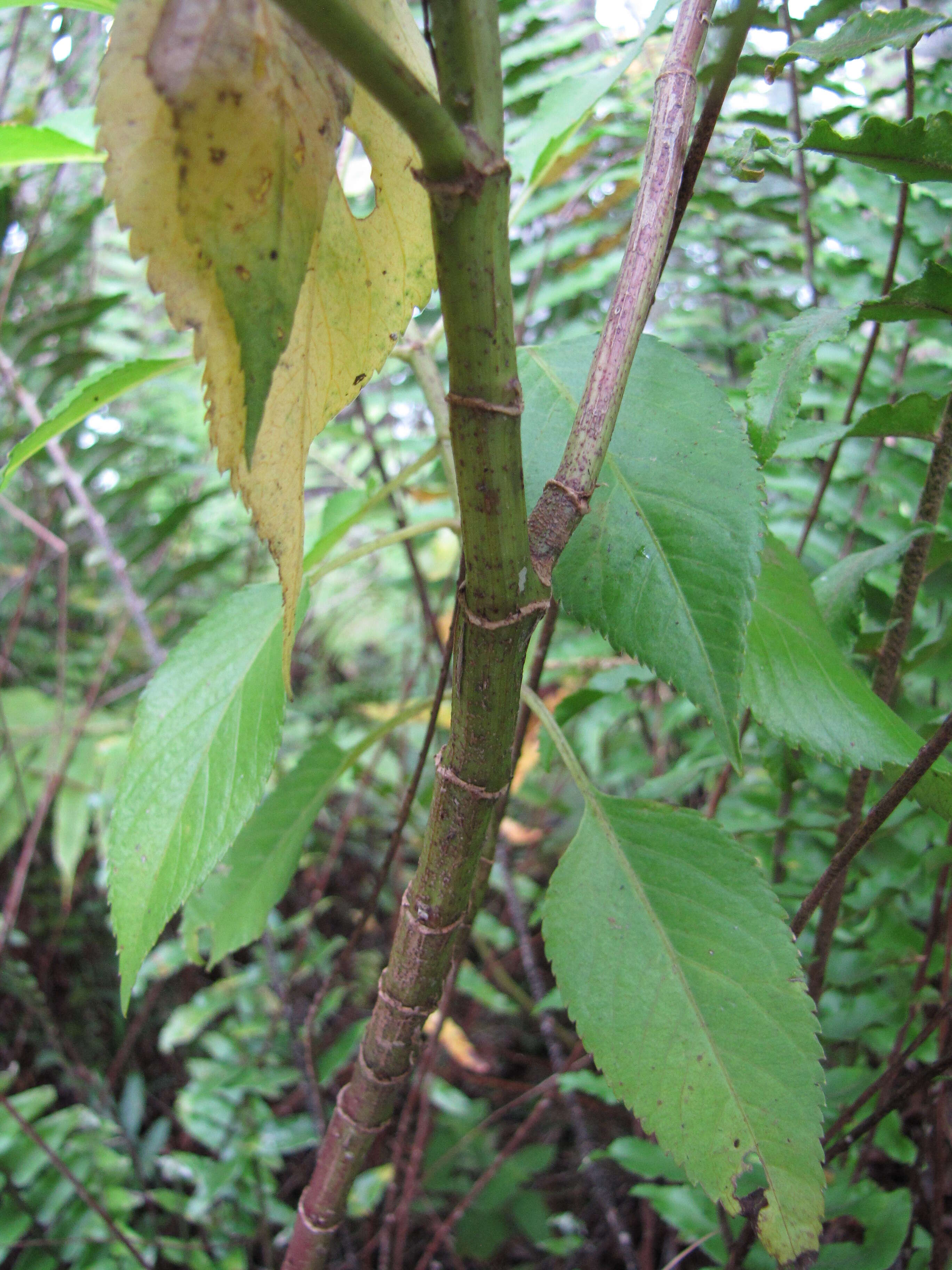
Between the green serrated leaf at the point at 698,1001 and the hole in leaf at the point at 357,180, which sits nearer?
the green serrated leaf at the point at 698,1001

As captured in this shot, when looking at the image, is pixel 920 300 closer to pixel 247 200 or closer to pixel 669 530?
pixel 669 530

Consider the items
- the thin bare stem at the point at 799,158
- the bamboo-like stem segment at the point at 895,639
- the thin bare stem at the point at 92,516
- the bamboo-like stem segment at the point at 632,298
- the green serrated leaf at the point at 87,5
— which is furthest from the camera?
the thin bare stem at the point at 92,516

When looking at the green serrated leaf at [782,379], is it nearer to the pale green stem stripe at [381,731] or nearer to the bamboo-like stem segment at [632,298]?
the bamboo-like stem segment at [632,298]

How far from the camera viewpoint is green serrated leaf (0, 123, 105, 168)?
20.8 inches

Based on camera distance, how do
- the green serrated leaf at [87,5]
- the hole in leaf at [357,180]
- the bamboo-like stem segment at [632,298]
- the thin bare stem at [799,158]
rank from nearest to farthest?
the bamboo-like stem segment at [632,298]
the green serrated leaf at [87,5]
the hole in leaf at [357,180]
the thin bare stem at [799,158]

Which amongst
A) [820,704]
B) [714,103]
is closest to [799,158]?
→ [714,103]

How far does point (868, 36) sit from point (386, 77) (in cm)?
38

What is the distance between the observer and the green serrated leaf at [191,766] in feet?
1.40

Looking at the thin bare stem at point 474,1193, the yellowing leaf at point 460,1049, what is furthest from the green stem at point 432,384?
the yellowing leaf at point 460,1049

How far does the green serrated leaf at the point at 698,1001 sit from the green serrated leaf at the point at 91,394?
0.39 meters

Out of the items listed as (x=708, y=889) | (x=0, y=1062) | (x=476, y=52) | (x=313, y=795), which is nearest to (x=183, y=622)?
(x=0, y=1062)

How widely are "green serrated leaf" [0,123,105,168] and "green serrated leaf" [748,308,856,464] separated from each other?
42 cm

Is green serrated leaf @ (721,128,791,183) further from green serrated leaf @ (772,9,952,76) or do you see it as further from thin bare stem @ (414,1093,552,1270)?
thin bare stem @ (414,1093,552,1270)

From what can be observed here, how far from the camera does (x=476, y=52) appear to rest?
0.72 ft
